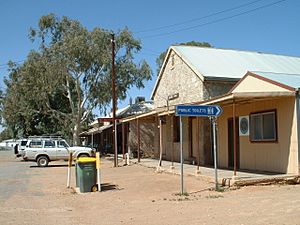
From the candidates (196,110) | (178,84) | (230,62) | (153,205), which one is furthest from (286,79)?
(178,84)

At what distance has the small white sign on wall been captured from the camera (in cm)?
1752

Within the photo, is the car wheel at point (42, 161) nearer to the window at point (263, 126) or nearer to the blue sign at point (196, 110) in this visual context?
the window at point (263, 126)

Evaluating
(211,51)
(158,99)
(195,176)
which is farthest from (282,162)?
(158,99)

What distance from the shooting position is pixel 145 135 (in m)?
36.5

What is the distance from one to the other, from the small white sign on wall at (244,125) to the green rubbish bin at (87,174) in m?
6.33

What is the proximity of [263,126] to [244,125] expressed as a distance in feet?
4.76

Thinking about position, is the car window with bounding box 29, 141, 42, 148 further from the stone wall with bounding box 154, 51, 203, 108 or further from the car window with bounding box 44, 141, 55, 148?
the stone wall with bounding box 154, 51, 203, 108

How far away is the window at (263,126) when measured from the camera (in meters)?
15.8

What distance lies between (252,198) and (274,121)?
503 centimetres

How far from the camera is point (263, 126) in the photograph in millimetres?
16406

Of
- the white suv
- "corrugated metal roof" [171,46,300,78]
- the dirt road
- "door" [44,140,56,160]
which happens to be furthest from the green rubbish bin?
"door" [44,140,56,160]

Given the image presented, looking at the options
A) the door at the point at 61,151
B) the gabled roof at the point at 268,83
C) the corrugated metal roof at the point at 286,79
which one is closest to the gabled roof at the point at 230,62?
the gabled roof at the point at 268,83

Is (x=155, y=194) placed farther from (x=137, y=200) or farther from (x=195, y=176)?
(x=195, y=176)

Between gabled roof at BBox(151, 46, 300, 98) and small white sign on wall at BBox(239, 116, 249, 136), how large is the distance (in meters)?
4.34
